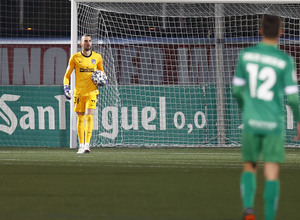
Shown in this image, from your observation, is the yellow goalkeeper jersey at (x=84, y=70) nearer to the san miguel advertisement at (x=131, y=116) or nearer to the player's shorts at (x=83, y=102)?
the player's shorts at (x=83, y=102)

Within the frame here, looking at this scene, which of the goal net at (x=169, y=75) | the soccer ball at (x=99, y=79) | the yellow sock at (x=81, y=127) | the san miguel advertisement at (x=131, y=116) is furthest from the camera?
the goal net at (x=169, y=75)

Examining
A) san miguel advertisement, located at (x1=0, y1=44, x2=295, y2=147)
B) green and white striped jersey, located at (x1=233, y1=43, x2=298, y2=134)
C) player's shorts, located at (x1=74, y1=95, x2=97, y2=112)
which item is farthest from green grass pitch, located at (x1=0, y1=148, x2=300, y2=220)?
san miguel advertisement, located at (x1=0, y1=44, x2=295, y2=147)

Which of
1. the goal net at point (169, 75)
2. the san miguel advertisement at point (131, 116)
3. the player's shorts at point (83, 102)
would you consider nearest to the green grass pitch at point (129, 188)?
the player's shorts at point (83, 102)

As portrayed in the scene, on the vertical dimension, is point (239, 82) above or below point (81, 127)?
above

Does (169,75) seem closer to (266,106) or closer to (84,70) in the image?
(84,70)

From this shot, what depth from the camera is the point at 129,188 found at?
7.42 meters

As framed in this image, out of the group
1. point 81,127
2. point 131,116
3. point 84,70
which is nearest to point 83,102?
point 81,127

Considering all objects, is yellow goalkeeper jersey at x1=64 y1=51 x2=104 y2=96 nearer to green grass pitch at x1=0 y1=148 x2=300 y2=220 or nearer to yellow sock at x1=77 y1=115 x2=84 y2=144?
yellow sock at x1=77 y1=115 x2=84 y2=144

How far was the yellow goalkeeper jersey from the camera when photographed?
522 inches

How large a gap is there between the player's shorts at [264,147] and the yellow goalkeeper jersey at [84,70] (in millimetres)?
8347

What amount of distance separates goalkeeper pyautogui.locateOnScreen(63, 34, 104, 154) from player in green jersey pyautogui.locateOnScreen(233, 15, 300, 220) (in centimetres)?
822

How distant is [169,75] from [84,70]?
5150 millimetres

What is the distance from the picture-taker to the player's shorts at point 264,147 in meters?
4.91

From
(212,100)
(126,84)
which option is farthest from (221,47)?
(126,84)
